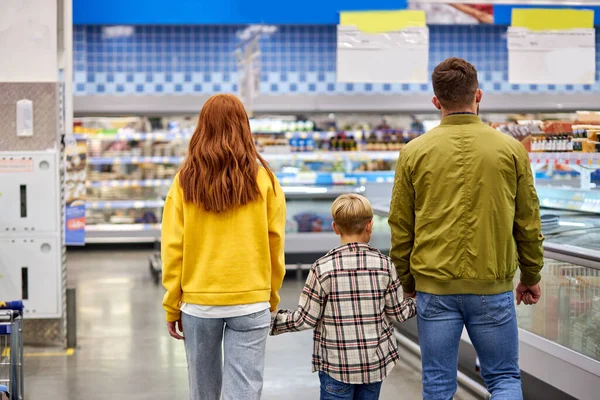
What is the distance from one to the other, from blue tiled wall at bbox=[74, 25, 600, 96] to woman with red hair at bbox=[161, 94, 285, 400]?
9.85 metres

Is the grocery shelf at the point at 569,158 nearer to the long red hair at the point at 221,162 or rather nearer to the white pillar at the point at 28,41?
the long red hair at the point at 221,162

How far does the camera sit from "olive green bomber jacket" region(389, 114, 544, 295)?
8.39 ft

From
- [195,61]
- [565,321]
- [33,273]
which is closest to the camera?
[565,321]

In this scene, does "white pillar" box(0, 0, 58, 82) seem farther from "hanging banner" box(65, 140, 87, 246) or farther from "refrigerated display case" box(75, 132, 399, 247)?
"refrigerated display case" box(75, 132, 399, 247)

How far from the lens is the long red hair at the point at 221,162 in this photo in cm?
265

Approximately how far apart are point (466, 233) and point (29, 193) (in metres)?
3.83

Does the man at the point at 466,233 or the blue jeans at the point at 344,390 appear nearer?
the man at the point at 466,233

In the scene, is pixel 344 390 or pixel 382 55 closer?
pixel 344 390

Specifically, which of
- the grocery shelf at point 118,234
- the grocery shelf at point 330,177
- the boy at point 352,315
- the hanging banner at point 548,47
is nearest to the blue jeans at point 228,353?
the boy at point 352,315

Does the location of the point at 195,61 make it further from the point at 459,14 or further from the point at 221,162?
the point at 221,162

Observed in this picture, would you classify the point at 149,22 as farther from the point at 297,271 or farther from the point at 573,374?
the point at 573,374

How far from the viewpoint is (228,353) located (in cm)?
273

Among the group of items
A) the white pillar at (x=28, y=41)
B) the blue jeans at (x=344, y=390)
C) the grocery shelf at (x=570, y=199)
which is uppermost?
the white pillar at (x=28, y=41)

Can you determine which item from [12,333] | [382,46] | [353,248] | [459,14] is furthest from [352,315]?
[459,14]
